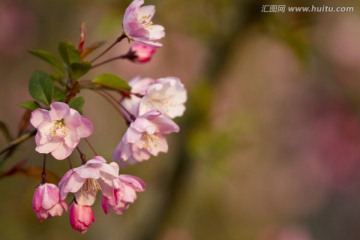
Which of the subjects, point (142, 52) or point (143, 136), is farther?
point (142, 52)

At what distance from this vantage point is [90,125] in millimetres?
847

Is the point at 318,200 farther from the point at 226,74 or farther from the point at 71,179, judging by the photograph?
the point at 71,179

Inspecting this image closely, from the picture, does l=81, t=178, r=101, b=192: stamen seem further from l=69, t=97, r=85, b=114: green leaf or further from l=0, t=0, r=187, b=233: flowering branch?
l=69, t=97, r=85, b=114: green leaf

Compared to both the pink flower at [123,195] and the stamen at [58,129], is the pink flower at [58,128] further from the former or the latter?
the pink flower at [123,195]

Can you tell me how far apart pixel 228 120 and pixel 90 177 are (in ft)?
5.64

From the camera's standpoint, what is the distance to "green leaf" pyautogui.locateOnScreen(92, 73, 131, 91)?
0.94m

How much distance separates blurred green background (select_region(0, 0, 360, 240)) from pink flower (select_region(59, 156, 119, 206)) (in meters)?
0.96

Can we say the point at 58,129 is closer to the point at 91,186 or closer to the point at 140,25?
the point at 91,186

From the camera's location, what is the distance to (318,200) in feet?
15.0

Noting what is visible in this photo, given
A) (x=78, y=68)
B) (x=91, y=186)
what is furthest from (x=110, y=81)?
(x=91, y=186)

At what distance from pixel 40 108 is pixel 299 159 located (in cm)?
402

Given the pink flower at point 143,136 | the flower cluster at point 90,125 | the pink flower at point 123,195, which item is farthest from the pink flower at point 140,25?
the pink flower at point 123,195

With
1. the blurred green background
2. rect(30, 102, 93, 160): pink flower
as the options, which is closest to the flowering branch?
rect(30, 102, 93, 160): pink flower

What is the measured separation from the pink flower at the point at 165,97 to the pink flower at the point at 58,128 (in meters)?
0.14
